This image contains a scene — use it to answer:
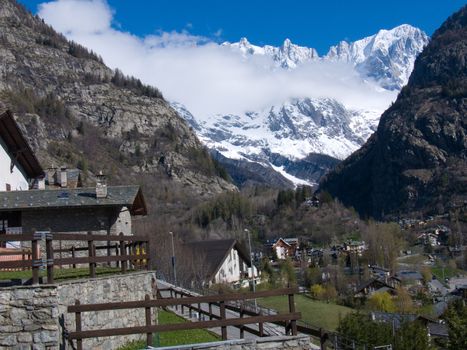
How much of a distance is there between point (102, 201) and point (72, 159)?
14934cm

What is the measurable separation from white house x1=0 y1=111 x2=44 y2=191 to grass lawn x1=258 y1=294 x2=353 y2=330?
28.1m

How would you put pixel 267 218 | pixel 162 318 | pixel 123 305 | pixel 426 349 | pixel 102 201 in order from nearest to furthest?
pixel 123 305 < pixel 162 318 < pixel 102 201 < pixel 426 349 < pixel 267 218

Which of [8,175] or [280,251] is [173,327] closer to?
[8,175]

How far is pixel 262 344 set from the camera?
13266 millimetres

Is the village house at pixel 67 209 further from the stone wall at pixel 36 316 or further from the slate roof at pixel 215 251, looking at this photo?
the slate roof at pixel 215 251

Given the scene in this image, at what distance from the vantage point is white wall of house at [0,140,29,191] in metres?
35.2

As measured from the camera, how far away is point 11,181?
120ft

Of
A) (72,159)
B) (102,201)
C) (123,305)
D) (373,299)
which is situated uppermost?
(72,159)

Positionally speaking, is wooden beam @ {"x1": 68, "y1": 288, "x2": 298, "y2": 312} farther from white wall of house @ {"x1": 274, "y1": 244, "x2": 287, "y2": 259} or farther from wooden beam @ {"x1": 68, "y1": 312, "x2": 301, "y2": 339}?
white wall of house @ {"x1": 274, "y1": 244, "x2": 287, "y2": 259}

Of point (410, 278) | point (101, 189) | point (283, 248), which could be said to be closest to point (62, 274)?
point (101, 189)

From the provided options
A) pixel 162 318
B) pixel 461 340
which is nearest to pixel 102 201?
pixel 162 318

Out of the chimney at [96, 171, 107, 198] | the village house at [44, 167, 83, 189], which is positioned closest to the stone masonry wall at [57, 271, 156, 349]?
the chimney at [96, 171, 107, 198]

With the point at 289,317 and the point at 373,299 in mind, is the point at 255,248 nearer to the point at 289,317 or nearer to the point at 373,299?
the point at 373,299

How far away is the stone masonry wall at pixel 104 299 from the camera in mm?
13445
